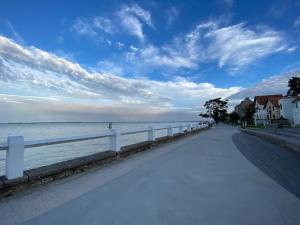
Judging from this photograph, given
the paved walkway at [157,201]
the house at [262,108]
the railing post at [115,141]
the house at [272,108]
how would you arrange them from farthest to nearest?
the house at [262,108] < the house at [272,108] < the railing post at [115,141] < the paved walkway at [157,201]

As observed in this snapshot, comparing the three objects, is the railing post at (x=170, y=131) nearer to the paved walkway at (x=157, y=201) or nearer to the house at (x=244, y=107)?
the paved walkway at (x=157, y=201)

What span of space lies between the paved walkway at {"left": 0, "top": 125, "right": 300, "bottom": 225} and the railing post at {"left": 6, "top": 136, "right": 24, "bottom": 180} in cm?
46

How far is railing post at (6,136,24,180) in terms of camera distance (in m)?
5.00

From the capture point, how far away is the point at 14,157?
5.09 m

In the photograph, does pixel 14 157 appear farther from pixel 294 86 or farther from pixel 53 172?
pixel 294 86

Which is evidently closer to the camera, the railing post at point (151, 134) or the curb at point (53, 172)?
the curb at point (53, 172)

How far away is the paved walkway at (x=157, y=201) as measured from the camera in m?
3.85

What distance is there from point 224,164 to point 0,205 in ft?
21.0

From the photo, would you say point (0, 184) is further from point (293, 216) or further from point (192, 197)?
point (293, 216)

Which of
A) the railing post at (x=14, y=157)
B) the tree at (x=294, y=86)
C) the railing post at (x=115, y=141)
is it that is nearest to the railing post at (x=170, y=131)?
the railing post at (x=115, y=141)

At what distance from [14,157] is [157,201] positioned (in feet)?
9.22

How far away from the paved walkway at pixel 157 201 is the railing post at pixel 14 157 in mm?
458

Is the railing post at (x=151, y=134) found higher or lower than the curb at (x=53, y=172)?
higher

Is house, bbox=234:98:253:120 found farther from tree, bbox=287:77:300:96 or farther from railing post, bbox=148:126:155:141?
railing post, bbox=148:126:155:141
